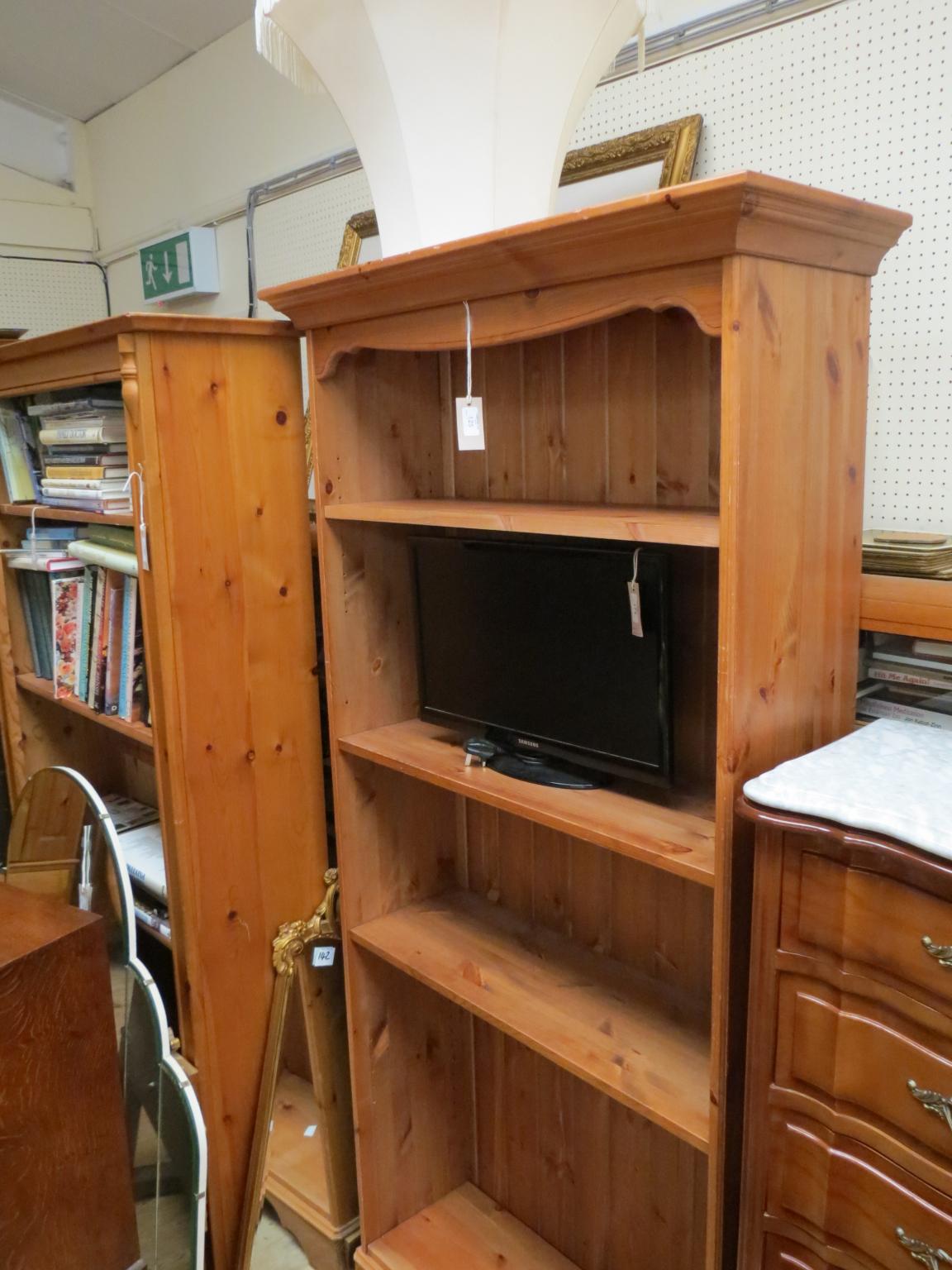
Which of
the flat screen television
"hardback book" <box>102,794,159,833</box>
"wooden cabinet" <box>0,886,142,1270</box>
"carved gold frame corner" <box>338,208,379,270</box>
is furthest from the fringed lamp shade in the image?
"hardback book" <box>102,794,159,833</box>

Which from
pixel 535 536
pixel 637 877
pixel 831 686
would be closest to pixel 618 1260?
pixel 637 877

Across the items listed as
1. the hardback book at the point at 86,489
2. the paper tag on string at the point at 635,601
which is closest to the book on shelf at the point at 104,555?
the hardback book at the point at 86,489

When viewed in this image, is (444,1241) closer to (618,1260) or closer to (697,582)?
(618,1260)

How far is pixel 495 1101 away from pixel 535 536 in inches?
45.2

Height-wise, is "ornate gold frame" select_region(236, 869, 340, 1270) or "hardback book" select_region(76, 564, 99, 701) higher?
"hardback book" select_region(76, 564, 99, 701)

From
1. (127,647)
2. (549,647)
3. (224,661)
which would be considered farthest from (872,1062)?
(127,647)

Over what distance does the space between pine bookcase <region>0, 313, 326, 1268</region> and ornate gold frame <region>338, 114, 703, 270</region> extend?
546 mm

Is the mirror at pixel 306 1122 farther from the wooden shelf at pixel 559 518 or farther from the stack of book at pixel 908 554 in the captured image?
the stack of book at pixel 908 554

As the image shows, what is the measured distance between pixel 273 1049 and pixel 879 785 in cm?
131

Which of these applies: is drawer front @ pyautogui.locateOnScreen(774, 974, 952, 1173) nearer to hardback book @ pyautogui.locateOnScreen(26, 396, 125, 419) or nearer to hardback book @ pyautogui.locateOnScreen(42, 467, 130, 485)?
hardback book @ pyautogui.locateOnScreen(42, 467, 130, 485)

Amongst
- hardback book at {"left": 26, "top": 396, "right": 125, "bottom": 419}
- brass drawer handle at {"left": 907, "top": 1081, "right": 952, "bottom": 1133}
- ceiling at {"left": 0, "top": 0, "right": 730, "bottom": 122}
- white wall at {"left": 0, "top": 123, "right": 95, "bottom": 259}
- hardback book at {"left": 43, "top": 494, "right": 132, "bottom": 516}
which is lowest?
brass drawer handle at {"left": 907, "top": 1081, "right": 952, "bottom": 1133}

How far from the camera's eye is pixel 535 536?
1523 millimetres

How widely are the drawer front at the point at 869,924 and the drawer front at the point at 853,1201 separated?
0.20 m

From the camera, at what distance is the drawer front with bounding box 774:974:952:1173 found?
916 mm
